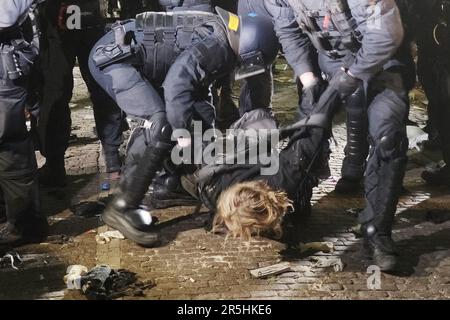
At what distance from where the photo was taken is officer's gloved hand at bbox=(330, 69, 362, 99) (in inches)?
159

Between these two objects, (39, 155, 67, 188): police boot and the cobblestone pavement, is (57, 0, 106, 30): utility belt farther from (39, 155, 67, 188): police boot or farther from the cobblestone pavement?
the cobblestone pavement

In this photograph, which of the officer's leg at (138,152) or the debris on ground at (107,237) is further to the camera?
the debris on ground at (107,237)

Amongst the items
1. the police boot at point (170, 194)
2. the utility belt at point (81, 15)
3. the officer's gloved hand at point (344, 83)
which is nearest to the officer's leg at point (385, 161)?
the officer's gloved hand at point (344, 83)

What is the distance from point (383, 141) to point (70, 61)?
9.38 feet

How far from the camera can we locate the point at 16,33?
4.00m

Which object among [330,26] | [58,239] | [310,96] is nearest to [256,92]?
[310,96]

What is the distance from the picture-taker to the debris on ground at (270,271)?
3924mm

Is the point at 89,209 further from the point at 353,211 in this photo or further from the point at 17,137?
the point at 353,211

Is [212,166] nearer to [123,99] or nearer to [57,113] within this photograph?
[123,99]

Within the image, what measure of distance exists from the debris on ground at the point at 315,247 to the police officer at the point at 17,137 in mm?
1949

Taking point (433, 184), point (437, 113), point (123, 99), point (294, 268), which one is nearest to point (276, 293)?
point (294, 268)

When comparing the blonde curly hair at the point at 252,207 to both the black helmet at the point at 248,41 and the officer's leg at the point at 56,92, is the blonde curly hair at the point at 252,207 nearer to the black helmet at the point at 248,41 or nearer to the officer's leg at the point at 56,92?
the black helmet at the point at 248,41

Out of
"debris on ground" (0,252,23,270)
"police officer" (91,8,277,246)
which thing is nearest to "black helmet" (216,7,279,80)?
"police officer" (91,8,277,246)

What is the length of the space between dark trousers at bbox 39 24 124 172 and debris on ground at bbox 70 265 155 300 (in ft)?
5.97
